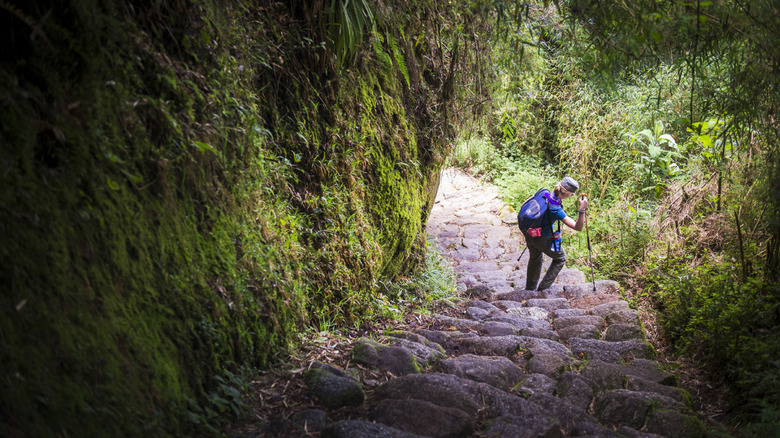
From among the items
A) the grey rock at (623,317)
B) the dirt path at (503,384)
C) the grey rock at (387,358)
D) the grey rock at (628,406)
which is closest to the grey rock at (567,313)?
the dirt path at (503,384)

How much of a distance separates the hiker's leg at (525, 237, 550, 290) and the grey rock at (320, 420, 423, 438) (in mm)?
5045

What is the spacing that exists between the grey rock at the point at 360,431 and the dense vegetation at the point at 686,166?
184cm

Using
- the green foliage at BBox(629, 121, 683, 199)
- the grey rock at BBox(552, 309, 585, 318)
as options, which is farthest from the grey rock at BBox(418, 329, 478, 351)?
the green foliage at BBox(629, 121, 683, 199)

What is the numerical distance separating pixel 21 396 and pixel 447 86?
16.6ft

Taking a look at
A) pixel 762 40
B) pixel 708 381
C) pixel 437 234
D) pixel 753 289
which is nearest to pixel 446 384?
pixel 708 381

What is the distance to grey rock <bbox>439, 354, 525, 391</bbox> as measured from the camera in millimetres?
3070

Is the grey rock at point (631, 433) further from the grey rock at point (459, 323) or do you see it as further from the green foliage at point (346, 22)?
the green foliage at point (346, 22)

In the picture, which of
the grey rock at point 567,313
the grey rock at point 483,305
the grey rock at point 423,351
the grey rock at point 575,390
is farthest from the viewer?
the grey rock at point 483,305

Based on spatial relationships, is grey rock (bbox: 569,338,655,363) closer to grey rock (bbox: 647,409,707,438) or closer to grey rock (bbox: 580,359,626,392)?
grey rock (bbox: 580,359,626,392)

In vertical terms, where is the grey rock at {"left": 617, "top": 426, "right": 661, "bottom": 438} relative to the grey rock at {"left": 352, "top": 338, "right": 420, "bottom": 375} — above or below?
above

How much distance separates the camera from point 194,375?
2195 millimetres

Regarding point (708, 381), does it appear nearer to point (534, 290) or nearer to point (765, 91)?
point (765, 91)

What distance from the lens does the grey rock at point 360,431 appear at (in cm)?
202

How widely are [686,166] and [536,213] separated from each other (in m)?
3.98
